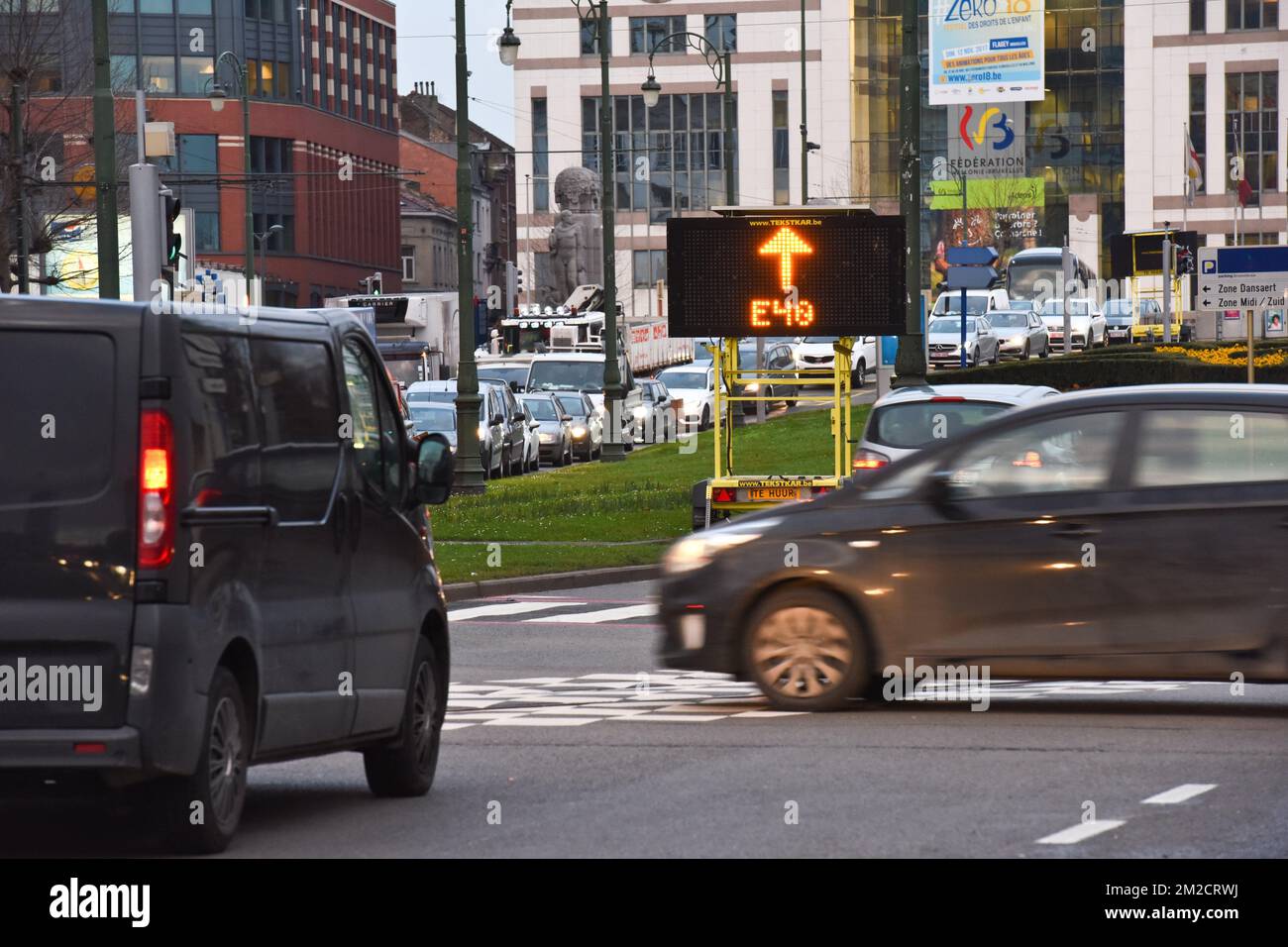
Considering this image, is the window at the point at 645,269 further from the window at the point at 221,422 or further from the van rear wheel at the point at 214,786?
the van rear wheel at the point at 214,786

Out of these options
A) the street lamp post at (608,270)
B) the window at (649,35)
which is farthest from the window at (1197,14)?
the street lamp post at (608,270)

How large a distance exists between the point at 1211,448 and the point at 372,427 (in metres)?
4.70

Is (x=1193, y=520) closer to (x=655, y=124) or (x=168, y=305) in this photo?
(x=168, y=305)

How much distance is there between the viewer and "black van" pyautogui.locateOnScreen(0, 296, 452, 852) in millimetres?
7477

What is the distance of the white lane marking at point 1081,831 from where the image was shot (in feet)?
27.1

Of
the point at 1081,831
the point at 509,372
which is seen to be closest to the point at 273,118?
the point at 509,372

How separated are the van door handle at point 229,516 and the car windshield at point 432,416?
31219mm

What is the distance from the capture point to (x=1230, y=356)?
4769 cm

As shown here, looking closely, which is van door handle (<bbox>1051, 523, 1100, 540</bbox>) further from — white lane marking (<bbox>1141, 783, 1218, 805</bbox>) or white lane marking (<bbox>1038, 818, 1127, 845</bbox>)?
white lane marking (<bbox>1038, 818, 1127, 845</bbox>)

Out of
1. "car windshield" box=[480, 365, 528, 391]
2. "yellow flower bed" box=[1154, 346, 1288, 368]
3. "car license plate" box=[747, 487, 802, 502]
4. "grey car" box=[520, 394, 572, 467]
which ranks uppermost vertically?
"yellow flower bed" box=[1154, 346, 1288, 368]

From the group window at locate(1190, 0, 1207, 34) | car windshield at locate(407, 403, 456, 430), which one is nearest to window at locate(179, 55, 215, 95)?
window at locate(1190, 0, 1207, 34)

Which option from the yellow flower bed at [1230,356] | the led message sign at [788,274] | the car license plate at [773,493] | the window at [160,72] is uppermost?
the window at [160,72]

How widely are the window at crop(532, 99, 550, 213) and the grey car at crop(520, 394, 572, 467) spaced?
74.0m
